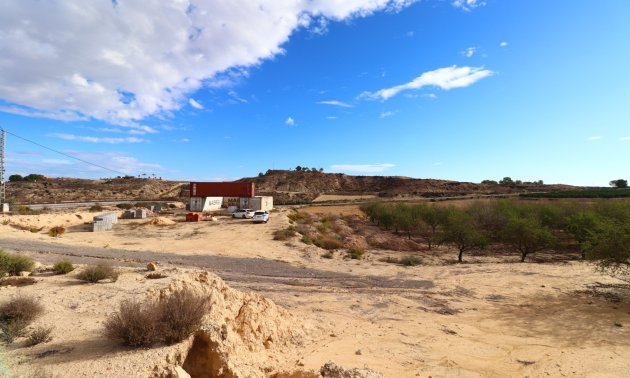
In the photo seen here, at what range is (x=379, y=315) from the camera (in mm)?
14992

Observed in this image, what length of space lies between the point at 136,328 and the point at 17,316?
335 centimetres

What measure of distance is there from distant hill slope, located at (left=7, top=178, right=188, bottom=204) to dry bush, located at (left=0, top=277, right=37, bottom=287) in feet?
271

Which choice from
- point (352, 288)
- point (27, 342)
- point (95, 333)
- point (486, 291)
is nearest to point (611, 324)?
point (486, 291)

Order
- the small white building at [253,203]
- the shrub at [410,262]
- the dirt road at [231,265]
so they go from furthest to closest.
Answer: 1. the small white building at [253,203]
2. the shrub at [410,262]
3. the dirt road at [231,265]

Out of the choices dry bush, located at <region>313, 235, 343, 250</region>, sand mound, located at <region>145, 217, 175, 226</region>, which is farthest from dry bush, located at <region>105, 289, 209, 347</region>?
sand mound, located at <region>145, 217, 175, 226</region>

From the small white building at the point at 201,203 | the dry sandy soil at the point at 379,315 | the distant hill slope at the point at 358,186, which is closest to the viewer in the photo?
the dry sandy soil at the point at 379,315

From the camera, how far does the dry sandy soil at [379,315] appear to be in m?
8.48

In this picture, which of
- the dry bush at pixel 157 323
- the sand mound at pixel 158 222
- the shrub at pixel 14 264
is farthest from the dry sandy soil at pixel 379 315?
the sand mound at pixel 158 222

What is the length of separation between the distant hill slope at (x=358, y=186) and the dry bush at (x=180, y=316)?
102903 millimetres

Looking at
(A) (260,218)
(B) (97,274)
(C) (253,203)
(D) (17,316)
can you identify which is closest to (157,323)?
(D) (17,316)

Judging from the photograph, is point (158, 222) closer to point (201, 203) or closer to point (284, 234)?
point (201, 203)

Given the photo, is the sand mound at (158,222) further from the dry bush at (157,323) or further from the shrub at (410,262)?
the dry bush at (157,323)

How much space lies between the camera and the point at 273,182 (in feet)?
444

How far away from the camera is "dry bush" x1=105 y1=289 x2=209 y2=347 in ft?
24.0
